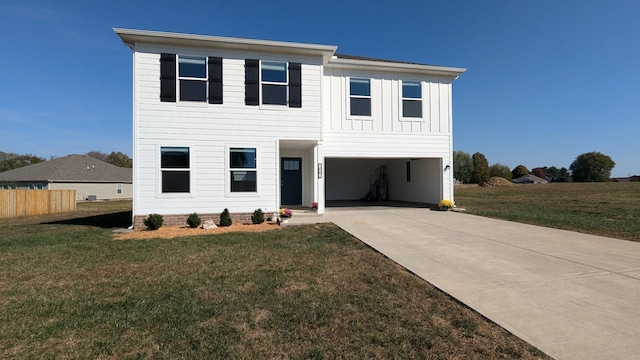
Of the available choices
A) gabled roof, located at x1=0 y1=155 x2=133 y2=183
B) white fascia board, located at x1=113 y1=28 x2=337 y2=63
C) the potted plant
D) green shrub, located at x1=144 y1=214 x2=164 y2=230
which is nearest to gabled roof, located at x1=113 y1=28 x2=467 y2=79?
white fascia board, located at x1=113 y1=28 x2=337 y2=63

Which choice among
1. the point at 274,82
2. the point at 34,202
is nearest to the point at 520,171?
the point at 274,82

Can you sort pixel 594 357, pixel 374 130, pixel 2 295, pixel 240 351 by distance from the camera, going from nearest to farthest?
1. pixel 594 357
2. pixel 240 351
3. pixel 2 295
4. pixel 374 130

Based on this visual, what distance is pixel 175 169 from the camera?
10.1 meters

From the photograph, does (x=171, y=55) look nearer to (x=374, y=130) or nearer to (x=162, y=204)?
(x=162, y=204)

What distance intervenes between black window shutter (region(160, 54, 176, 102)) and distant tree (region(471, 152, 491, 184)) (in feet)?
192

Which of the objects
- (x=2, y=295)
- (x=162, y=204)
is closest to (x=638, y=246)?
(x=2, y=295)

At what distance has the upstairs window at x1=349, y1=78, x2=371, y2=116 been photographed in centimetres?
1251

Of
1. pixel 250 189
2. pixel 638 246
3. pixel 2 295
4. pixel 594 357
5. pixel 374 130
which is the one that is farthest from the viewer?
pixel 374 130

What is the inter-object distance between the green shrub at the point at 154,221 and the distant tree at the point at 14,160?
59.1 m

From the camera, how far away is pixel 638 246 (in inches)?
251

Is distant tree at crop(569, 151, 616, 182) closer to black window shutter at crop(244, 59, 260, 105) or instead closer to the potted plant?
the potted plant

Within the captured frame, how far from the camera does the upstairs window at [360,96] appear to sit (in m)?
12.5

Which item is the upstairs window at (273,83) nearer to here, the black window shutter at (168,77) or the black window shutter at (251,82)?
the black window shutter at (251,82)

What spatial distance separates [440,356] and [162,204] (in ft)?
31.1
